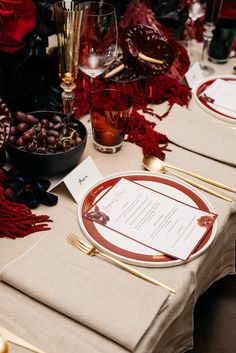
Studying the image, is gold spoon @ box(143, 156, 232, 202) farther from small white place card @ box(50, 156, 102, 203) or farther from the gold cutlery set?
small white place card @ box(50, 156, 102, 203)

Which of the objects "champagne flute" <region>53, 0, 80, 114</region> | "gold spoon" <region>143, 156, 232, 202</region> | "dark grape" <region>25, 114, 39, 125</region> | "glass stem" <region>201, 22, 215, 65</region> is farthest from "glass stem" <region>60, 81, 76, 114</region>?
"glass stem" <region>201, 22, 215, 65</region>

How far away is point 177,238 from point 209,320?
666mm

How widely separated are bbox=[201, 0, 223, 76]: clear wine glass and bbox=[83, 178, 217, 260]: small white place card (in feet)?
2.56

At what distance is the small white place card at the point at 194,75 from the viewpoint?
1386mm

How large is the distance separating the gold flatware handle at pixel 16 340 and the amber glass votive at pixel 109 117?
1.72 feet

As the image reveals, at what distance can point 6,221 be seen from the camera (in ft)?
2.64

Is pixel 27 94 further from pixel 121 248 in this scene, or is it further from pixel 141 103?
pixel 121 248

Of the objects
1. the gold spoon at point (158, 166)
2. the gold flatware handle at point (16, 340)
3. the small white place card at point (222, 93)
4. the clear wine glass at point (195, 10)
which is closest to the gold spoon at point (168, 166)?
the gold spoon at point (158, 166)

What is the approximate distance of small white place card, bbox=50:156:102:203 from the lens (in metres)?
0.89

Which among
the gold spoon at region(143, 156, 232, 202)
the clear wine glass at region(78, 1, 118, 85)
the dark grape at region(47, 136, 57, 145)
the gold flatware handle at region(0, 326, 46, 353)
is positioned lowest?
the gold spoon at region(143, 156, 232, 202)

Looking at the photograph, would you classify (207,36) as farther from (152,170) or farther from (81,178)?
(81,178)

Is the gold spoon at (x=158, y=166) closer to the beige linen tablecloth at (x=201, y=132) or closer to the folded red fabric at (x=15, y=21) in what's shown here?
the beige linen tablecloth at (x=201, y=132)

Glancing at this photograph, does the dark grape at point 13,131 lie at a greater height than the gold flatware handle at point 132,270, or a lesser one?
greater

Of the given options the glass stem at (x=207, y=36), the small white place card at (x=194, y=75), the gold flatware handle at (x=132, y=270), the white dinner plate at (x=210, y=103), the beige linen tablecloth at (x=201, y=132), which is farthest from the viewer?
the glass stem at (x=207, y=36)
